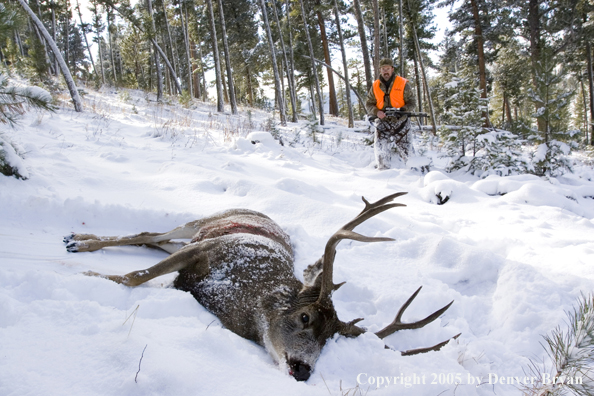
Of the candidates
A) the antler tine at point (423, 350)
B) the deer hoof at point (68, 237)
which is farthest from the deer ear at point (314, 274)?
the deer hoof at point (68, 237)

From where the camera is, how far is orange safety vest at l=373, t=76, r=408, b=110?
25.5 feet

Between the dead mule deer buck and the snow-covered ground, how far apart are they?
0.11m

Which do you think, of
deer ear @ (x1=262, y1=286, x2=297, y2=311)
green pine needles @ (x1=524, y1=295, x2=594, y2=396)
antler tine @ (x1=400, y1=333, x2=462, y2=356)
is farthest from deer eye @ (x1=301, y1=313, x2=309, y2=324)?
green pine needles @ (x1=524, y1=295, x2=594, y2=396)

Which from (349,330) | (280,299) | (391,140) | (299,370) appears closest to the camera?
(299,370)

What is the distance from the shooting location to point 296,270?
3.38m

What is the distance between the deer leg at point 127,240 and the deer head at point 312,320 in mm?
1588

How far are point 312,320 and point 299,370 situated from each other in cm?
34

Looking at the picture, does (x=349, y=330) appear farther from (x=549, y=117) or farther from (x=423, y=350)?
(x=549, y=117)

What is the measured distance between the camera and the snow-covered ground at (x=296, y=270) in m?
1.64

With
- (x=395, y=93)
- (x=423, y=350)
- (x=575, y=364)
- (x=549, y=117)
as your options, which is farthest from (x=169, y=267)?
(x=549, y=117)

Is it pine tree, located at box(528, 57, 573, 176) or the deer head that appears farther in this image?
pine tree, located at box(528, 57, 573, 176)

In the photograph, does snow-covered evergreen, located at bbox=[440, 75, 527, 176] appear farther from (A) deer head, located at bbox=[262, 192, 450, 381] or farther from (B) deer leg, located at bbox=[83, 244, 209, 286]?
(B) deer leg, located at bbox=[83, 244, 209, 286]

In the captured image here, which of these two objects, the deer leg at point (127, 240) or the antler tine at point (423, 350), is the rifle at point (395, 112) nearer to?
the deer leg at point (127, 240)

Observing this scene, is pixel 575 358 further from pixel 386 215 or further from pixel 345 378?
pixel 386 215
